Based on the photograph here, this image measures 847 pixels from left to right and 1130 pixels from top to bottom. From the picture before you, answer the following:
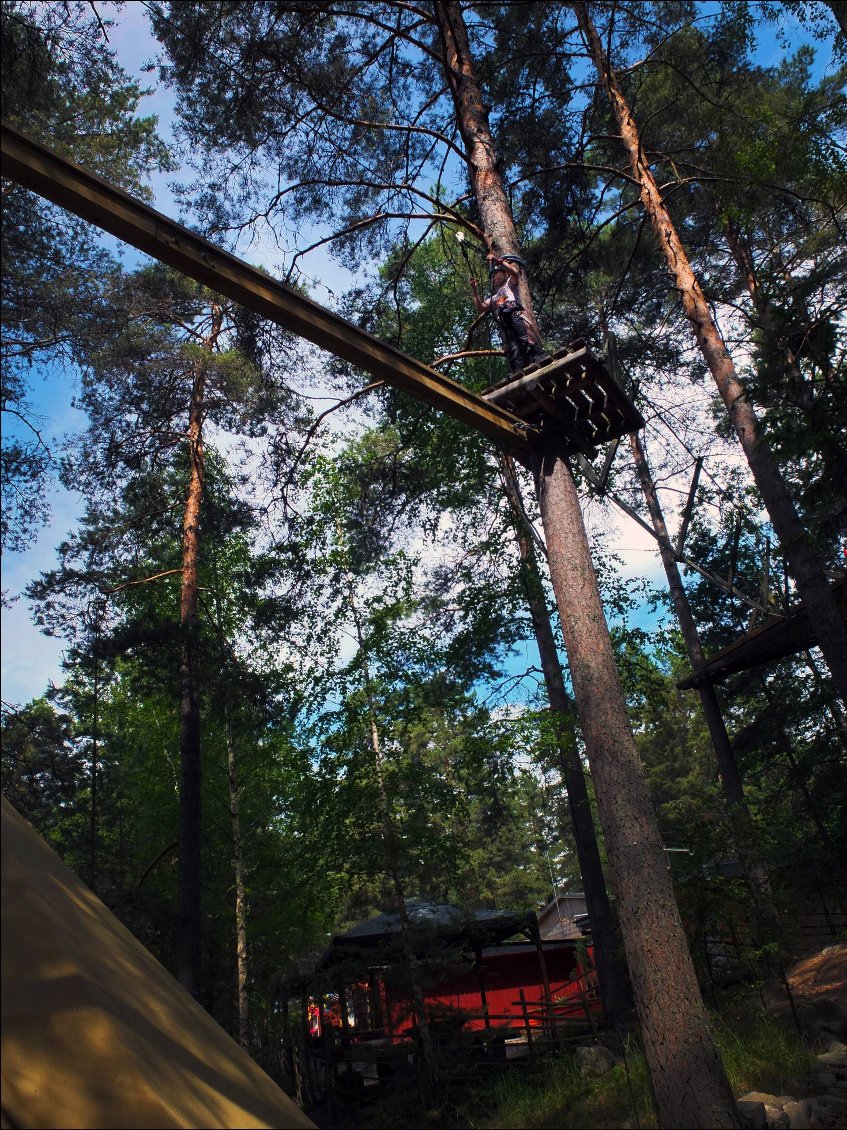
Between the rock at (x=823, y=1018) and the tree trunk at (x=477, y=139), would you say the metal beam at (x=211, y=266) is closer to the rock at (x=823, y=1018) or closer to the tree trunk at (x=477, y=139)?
the tree trunk at (x=477, y=139)

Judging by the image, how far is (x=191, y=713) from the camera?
1258cm

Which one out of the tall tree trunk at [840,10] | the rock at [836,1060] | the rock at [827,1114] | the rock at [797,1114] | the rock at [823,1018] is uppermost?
the tall tree trunk at [840,10]

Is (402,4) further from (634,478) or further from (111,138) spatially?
(634,478)

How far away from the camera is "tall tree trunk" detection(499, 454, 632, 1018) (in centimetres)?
1082

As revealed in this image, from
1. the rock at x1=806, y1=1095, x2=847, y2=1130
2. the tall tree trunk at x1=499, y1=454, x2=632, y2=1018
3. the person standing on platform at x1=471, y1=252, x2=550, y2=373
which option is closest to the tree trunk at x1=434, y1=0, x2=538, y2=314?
the person standing on platform at x1=471, y1=252, x2=550, y2=373

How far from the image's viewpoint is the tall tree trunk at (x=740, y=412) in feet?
25.5

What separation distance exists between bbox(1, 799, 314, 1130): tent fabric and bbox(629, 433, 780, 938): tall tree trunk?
6.72 m

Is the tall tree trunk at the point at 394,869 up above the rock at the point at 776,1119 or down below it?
above

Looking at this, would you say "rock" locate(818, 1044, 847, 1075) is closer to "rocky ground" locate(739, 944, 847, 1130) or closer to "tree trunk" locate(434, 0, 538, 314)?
"rocky ground" locate(739, 944, 847, 1130)

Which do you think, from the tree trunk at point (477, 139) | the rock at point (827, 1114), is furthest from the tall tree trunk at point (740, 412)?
the rock at point (827, 1114)

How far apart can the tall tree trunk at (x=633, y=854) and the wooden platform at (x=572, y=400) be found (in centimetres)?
33

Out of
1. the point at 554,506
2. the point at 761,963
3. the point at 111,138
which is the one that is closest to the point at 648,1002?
the point at 554,506

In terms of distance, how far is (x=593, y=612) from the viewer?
5590 mm

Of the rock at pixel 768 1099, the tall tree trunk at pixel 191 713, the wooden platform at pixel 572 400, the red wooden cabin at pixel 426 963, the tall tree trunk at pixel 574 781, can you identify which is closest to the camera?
the rock at pixel 768 1099
